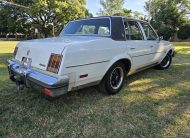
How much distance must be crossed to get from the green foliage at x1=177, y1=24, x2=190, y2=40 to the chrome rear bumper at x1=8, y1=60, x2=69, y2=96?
3782 centimetres

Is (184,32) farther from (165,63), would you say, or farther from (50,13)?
(165,63)

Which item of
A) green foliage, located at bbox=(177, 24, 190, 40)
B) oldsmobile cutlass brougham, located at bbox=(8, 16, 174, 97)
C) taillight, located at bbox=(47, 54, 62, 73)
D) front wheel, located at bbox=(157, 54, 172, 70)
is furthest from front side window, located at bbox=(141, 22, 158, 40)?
green foliage, located at bbox=(177, 24, 190, 40)

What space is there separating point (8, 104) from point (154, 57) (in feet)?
13.4

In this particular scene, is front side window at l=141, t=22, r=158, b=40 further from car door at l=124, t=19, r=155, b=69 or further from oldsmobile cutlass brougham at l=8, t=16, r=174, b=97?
car door at l=124, t=19, r=155, b=69

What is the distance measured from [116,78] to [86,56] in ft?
4.42

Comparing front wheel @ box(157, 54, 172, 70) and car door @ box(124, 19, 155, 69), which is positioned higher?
car door @ box(124, 19, 155, 69)

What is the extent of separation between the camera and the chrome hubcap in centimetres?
463

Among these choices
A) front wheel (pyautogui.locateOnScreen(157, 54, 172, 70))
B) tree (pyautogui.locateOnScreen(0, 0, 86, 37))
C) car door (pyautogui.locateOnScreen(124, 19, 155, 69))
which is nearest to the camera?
car door (pyautogui.locateOnScreen(124, 19, 155, 69))

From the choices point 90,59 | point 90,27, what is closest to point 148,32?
point 90,27

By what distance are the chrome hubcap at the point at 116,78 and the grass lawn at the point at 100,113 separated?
238mm

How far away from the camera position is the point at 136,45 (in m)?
4.99

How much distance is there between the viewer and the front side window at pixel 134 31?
4955 millimetres

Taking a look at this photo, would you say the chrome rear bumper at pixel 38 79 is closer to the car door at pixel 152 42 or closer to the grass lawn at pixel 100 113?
the grass lawn at pixel 100 113

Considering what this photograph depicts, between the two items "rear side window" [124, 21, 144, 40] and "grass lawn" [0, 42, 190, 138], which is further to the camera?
"rear side window" [124, 21, 144, 40]
